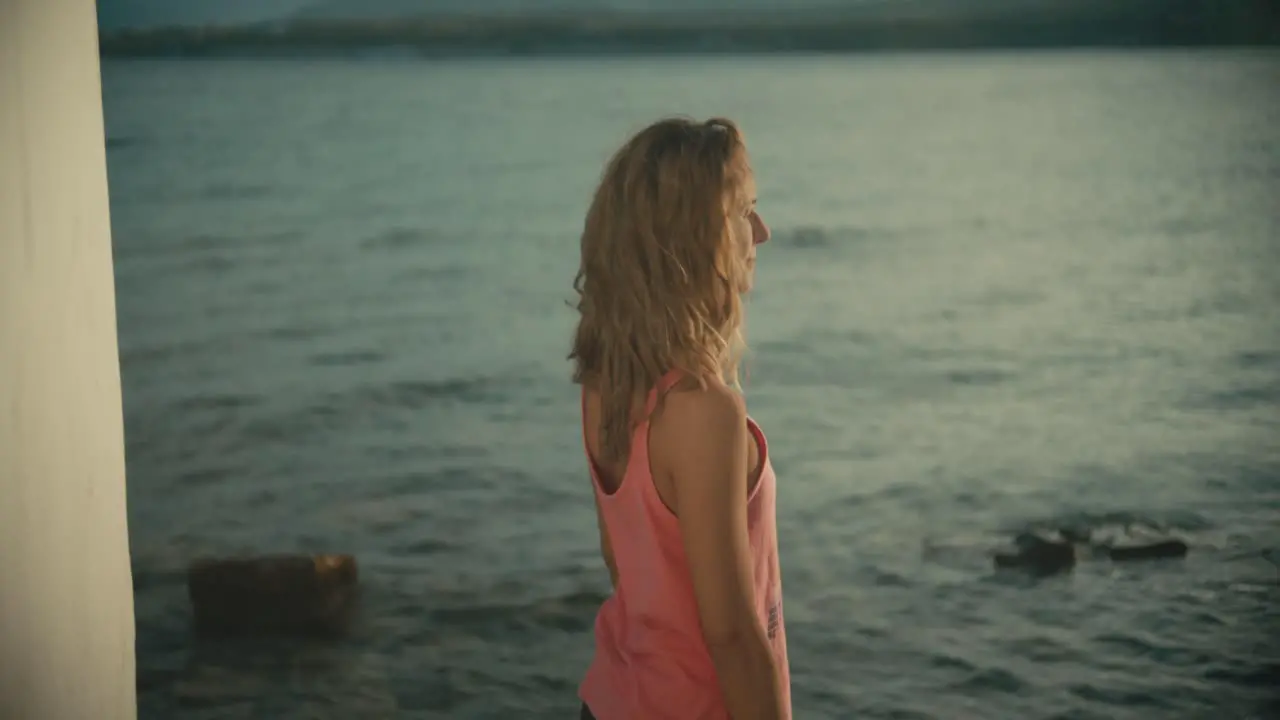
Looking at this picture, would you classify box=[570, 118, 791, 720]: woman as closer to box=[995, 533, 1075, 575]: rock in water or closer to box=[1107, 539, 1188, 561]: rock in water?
box=[995, 533, 1075, 575]: rock in water

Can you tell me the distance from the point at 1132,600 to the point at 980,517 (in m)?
0.53

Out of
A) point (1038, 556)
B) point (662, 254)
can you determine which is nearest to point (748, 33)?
point (1038, 556)

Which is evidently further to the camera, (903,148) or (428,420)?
(903,148)

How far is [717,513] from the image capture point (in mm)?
1216

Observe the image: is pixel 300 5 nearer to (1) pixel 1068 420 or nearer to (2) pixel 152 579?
(2) pixel 152 579

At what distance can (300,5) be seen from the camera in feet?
12.8

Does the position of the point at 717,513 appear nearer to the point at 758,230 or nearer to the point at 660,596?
the point at 660,596

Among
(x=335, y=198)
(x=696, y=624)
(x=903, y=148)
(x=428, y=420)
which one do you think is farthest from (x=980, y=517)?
(x=696, y=624)

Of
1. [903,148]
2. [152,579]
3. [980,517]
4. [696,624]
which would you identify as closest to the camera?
[696,624]

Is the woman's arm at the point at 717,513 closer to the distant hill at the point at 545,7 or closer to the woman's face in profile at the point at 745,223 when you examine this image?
the woman's face in profile at the point at 745,223

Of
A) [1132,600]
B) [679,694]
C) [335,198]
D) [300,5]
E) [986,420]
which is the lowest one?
[1132,600]

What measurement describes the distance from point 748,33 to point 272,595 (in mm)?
2150

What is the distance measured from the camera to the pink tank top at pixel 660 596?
129 cm

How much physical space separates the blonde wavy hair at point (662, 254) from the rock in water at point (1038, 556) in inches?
114
